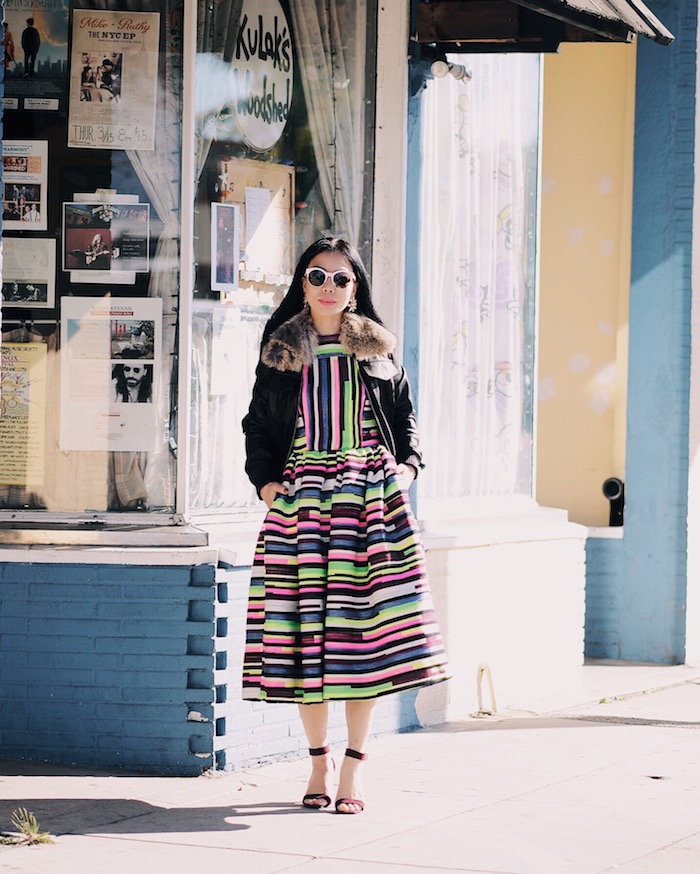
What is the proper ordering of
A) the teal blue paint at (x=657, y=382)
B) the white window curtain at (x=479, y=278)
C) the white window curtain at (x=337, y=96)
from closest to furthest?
the white window curtain at (x=337, y=96) → the white window curtain at (x=479, y=278) → the teal blue paint at (x=657, y=382)

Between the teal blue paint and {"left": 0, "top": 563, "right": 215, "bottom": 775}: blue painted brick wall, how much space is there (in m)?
4.00

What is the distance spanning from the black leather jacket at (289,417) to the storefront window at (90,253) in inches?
33.9

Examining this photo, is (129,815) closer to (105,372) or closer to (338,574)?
(338,574)

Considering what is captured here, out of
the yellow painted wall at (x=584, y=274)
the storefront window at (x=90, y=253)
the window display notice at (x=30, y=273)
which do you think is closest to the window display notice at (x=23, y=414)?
the storefront window at (x=90, y=253)

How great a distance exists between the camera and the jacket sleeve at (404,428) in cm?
573

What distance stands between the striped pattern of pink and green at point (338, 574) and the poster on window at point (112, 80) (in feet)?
4.84

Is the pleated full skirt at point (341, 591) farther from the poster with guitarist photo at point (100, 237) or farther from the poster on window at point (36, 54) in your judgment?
the poster on window at point (36, 54)

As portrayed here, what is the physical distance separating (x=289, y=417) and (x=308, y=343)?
0.89 ft

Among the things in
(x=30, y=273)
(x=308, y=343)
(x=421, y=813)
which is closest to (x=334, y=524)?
(x=308, y=343)

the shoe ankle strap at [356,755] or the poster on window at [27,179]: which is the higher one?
the poster on window at [27,179]

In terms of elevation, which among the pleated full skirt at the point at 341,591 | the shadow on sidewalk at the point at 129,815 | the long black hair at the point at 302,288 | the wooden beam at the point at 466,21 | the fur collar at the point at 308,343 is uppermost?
the wooden beam at the point at 466,21

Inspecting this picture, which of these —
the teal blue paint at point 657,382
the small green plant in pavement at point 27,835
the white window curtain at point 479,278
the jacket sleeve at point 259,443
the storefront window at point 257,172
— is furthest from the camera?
the teal blue paint at point 657,382

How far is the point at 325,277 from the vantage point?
5633mm

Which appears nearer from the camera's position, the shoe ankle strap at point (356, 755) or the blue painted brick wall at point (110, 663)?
the shoe ankle strap at point (356, 755)
